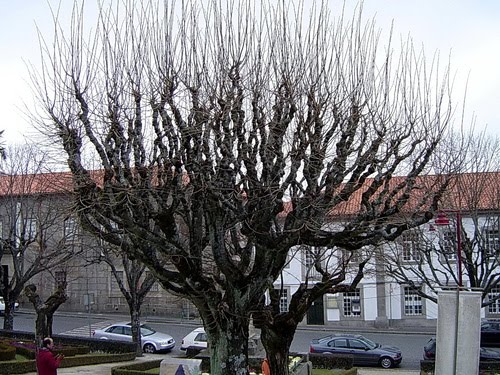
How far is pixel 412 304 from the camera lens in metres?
39.7

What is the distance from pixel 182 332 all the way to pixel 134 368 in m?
17.0

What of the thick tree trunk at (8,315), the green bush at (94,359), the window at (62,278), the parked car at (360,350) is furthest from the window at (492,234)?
the thick tree trunk at (8,315)

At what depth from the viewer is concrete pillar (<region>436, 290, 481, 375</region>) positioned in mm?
6406

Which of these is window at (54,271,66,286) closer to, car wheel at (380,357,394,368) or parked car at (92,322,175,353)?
parked car at (92,322,175,353)

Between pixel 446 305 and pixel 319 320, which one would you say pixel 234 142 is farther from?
pixel 319 320

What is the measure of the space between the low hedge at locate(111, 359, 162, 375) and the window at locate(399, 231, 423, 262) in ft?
31.4

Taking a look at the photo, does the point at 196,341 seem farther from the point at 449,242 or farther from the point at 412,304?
the point at 412,304

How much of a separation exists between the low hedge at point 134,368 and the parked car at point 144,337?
7.91 meters

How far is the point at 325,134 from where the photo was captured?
1341 centimetres

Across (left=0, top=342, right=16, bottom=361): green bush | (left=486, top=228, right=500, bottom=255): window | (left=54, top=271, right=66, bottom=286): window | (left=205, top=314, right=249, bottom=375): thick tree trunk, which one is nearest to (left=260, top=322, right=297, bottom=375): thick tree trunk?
(left=205, top=314, right=249, bottom=375): thick tree trunk

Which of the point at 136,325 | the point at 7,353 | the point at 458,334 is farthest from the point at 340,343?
the point at 458,334

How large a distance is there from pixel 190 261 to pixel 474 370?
7.59 metres

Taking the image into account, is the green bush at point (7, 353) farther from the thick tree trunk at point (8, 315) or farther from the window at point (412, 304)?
the window at point (412, 304)

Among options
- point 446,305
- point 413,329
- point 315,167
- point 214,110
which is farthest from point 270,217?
point 413,329
